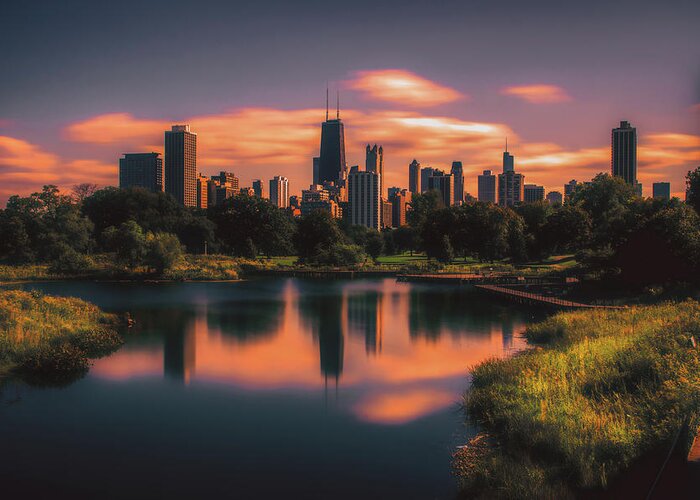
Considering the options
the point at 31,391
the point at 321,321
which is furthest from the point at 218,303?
the point at 31,391

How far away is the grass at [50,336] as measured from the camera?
26094 mm

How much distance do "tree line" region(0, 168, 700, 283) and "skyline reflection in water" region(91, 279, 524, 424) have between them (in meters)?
12.4

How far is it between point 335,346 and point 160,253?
45.6 metres

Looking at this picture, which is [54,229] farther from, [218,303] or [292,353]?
[292,353]

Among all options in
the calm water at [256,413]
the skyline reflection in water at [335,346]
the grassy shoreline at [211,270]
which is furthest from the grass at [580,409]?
the grassy shoreline at [211,270]

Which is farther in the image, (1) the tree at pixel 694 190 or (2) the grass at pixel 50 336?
(1) the tree at pixel 694 190

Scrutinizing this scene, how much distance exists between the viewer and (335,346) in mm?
34594

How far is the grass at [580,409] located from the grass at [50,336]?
56.6 ft

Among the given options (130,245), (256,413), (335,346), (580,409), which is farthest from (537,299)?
(130,245)

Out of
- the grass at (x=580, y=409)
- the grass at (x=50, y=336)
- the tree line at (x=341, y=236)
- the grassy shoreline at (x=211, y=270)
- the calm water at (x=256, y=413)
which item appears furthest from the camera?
the grassy shoreline at (x=211, y=270)

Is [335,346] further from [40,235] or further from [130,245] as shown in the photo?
[40,235]

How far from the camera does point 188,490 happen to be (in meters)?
15.2

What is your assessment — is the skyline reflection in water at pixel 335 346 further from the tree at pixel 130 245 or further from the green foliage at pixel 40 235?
the green foliage at pixel 40 235

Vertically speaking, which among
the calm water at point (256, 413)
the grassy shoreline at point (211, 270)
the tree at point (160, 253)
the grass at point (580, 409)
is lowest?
the calm water at point (256, 413)
